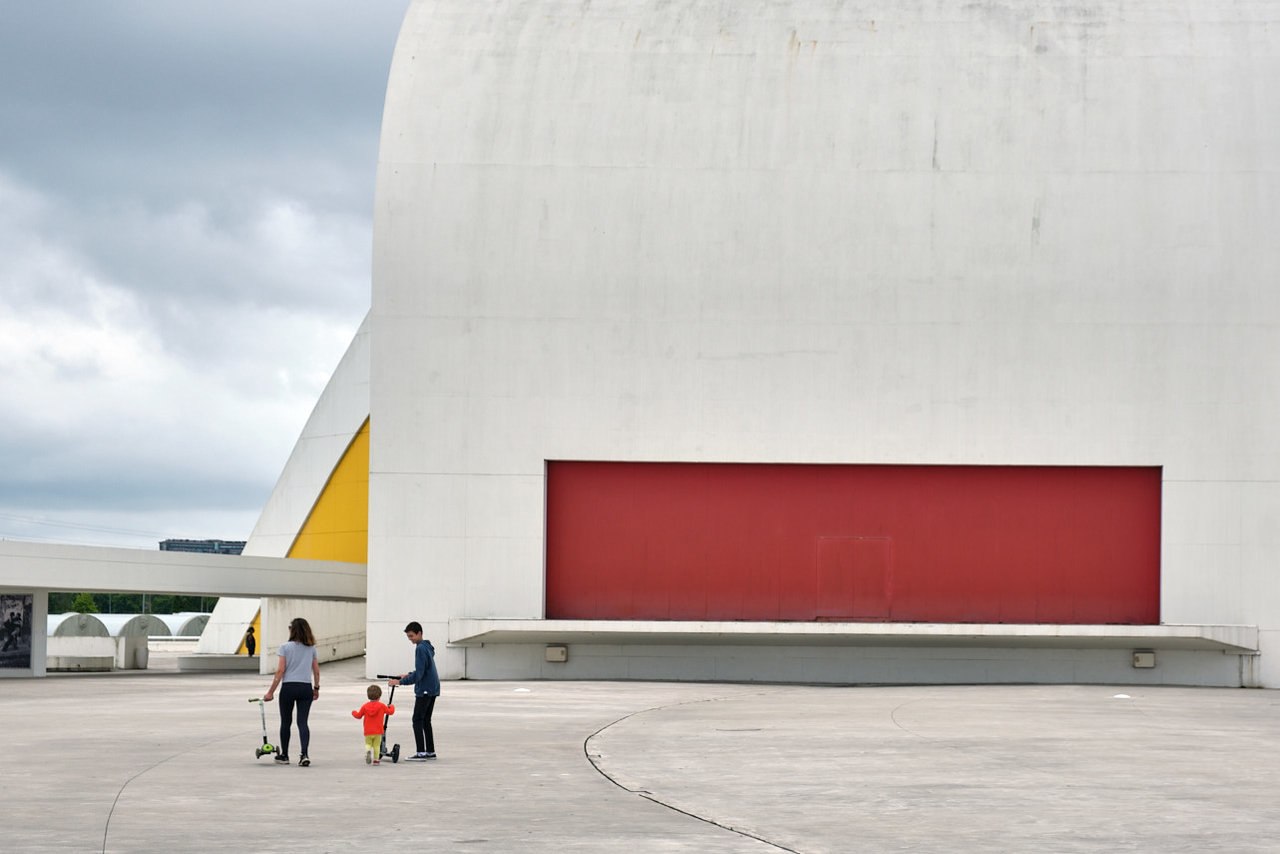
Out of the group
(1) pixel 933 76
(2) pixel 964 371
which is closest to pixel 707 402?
(2) pixel 964 371

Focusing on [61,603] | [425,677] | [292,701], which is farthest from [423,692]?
[61,603]

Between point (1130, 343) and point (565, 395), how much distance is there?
1142 centimetres

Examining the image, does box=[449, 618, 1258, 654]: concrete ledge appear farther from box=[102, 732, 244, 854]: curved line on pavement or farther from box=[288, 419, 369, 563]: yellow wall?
box=[102, 732, 244, 854]: curved line on pavement

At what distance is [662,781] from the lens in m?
11.8

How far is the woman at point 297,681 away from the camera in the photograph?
43.3 ft

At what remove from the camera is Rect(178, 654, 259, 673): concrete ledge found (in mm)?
39406

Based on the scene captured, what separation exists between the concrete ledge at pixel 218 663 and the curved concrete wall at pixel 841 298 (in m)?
11.8

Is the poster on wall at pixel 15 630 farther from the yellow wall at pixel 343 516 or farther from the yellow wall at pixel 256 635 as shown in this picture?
the yellow wall at pixel 256 635

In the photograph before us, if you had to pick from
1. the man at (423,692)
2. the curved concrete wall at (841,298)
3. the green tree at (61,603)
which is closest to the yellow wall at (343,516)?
the curved concrete wall at (841,298)

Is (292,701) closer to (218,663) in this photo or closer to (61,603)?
(218,663)

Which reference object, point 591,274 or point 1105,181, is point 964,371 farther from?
point 591,274

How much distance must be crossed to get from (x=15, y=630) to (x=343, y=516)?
8662 mm

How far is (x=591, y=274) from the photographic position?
97.5 ft

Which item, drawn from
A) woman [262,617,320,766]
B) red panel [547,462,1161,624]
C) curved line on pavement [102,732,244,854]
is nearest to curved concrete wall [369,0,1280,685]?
red panel [547,462,1161,624]
